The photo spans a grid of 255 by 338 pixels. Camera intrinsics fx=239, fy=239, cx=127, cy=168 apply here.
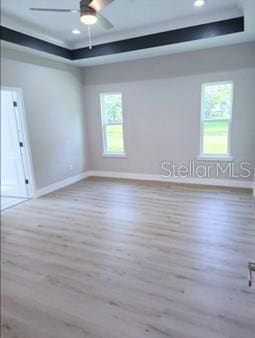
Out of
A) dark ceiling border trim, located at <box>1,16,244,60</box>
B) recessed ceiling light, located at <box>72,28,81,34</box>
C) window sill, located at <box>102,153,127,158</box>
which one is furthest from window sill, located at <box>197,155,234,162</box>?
recessed ceiling light, located at <box>72,28,81,34</box>

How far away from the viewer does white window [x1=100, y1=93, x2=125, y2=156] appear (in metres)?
5.69

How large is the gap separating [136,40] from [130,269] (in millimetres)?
3890

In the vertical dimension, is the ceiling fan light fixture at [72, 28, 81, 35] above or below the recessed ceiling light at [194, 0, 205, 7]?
above

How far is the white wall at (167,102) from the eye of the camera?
14.7 feet

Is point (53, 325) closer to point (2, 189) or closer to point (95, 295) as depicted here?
point (95, 295)

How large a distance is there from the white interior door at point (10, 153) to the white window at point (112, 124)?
6.94ft

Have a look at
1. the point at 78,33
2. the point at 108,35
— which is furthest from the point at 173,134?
the point at 78,33

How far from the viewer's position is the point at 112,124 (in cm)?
583

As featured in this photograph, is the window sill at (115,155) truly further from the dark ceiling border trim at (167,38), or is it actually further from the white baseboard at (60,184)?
the dark ceiling border trim at (167,38)

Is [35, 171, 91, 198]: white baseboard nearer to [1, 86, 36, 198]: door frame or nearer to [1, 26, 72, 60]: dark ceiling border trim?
[1, 86, 36, 198]: door frame

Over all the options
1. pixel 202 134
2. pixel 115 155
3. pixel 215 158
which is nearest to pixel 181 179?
pixel 215 158

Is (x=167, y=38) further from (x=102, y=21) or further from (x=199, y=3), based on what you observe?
(x=102, y=21)

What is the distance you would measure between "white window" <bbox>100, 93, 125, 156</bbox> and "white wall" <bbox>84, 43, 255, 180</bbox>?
0.48ft

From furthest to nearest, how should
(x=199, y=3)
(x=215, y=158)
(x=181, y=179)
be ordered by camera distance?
(x=181, y=179)
(x=215, y=158)
(x=199, y=3)
